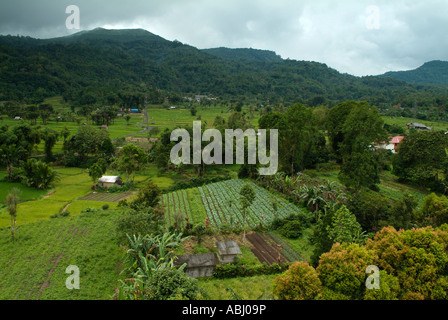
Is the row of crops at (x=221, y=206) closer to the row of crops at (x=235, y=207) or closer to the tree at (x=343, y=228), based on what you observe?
the row of crops at (x=235, y=207)

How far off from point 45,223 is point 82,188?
10736mm

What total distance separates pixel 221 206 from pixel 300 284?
1614cm

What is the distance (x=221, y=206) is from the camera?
26062 mm

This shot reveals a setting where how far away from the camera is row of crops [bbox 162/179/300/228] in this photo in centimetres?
2280

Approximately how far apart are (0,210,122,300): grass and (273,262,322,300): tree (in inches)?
333

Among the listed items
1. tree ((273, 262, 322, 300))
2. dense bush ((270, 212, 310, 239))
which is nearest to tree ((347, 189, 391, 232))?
dense bush ((270, 212, 310, 239))

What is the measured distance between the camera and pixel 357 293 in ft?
33.8

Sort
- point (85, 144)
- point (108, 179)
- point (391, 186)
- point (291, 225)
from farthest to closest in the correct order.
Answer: point (85, 144) → point (391, 186) → point (108, 179) → point (291, 225)

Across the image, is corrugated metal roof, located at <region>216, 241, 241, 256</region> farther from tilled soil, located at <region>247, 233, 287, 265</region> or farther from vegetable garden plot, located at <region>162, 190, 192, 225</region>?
vegetable garden plot, located at <region>162, 190, 192, 225</region>

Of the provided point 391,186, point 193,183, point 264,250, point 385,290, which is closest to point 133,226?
point 264,250

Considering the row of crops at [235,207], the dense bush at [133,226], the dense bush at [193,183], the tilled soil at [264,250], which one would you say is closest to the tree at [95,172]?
the dense bush at [193,183]

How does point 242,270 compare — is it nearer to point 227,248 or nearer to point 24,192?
point 227,248
